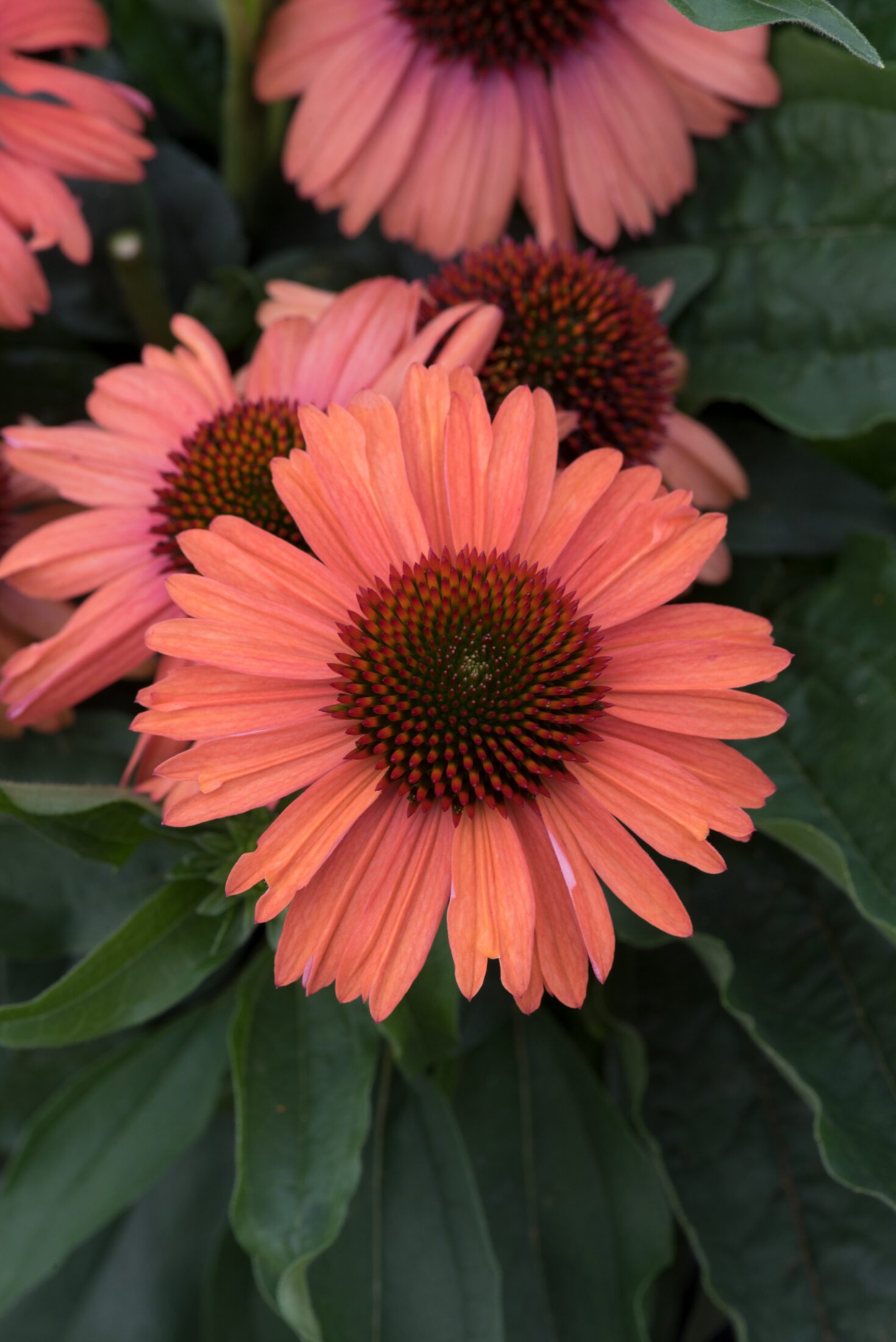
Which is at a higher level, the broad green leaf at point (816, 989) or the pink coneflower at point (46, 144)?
the pink coneflower at point (46, 144)

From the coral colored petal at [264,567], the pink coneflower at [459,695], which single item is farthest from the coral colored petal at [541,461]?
the coral colored petal at [264,567]

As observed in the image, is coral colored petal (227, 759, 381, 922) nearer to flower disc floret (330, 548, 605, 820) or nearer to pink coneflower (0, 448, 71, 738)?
flower disc floret (330, 548, 605, 820)

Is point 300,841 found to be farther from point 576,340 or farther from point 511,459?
point 576,340

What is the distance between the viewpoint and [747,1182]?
2.99ft

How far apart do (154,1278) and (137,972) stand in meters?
0.56

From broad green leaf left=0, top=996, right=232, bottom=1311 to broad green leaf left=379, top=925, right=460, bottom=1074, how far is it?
0.83 feet

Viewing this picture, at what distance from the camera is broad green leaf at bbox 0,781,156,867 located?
1.99 feet

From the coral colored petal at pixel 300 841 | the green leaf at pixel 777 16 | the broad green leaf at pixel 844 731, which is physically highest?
the green leaf at pixel 777 16

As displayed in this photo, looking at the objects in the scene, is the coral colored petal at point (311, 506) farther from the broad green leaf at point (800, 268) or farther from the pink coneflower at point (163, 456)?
the broad green leaf at point (800, 268)

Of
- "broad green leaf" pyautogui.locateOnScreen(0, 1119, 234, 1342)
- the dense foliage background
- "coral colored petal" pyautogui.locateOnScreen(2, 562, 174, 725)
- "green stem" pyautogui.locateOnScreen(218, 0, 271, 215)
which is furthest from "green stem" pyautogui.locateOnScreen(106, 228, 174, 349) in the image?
"broad green leaf" pyautogui.locateOnScreen(0, 1119, 234, 1342)

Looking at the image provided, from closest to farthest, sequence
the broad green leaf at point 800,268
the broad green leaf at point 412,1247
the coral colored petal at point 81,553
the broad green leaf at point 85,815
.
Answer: the broad green leaf at point 85,815
the coral colored petal at point 81,553
the broad green leaf at point 412,1247
the broad green leaf at point 800,268

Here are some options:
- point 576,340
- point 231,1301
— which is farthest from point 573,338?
point 231,1301

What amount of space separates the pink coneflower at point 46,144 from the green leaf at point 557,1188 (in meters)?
0.72

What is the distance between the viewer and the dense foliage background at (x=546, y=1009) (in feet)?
2.45
